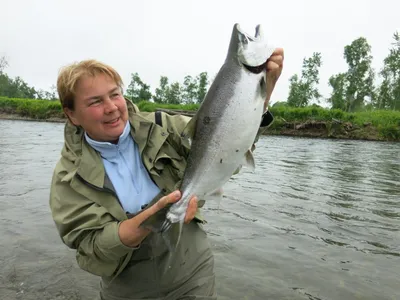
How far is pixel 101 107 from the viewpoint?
2.80 meters

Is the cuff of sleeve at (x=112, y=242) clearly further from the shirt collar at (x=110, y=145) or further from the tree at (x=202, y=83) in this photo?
the tree at (x=202, y=83)

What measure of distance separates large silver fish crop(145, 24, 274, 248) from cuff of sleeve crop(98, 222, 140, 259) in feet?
1.11

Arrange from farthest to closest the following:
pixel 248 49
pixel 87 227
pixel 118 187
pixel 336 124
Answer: pixel 336 124 → pixel 118 187 → pixel 87 227 → pixel 248 49

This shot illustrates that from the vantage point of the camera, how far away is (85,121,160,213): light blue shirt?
2.88 meters

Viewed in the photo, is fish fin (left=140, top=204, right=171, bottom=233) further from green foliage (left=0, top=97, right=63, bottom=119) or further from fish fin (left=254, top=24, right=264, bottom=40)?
green foliage (left=0, top=97, right=63, bottom=119)

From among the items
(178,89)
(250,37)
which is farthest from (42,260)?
(178,89)

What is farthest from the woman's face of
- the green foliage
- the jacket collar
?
the green foliage

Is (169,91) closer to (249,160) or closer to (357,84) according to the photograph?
(357,84)

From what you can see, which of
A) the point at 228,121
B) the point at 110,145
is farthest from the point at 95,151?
the point at 228,121

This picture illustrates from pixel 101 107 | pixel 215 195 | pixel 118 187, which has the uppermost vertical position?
pixel 101 107

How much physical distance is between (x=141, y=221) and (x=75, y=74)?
1.18 meters

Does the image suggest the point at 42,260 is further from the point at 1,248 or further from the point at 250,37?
the point at 250,37

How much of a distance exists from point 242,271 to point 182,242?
107 inches

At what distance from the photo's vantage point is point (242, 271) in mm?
5438
